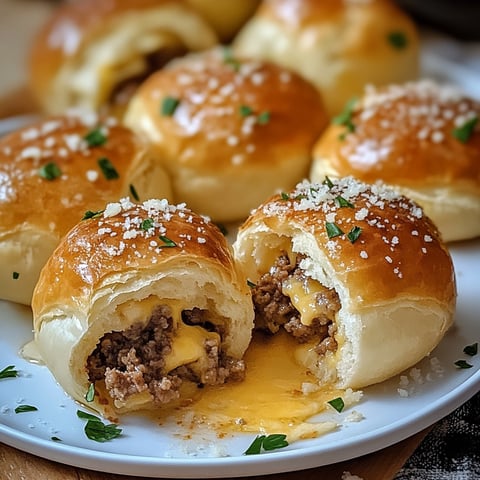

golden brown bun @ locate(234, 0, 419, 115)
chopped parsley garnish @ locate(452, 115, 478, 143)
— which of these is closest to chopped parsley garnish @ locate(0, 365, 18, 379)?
chopped parsley garnish @ locate(452, 115, 478, 143)

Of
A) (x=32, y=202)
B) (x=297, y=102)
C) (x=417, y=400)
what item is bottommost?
(x=417, y=400)

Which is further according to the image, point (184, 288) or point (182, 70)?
point (182, 70)

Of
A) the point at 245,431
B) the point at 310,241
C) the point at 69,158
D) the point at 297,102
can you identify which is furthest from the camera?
the point at 297,102

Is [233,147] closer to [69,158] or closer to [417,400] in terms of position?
[69,158]

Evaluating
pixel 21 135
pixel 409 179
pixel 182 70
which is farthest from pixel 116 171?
pixel 409 179

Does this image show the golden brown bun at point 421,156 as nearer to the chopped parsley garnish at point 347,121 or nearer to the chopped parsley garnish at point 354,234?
the chopped parsley garnish at point 347,121

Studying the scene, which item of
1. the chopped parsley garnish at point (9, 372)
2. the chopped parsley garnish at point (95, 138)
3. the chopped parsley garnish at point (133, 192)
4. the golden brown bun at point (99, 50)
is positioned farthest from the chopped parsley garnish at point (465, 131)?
the chopped parsley garnish at point (9, 372)
